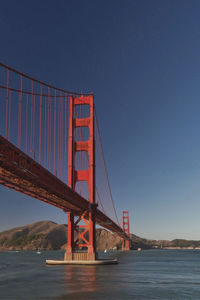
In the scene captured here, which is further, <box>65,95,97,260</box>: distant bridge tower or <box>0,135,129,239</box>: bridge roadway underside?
<box>65,95,97,260</box>: distant bridge tower

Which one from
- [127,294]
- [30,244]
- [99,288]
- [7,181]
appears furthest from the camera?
[30,244]

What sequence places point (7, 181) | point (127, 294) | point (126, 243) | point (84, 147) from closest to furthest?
point (127, 294), point (7, 181), point (84, 147), point (126, 243)

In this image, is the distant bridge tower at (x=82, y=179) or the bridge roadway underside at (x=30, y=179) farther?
the distant bridge tower at (x=82, y=179)

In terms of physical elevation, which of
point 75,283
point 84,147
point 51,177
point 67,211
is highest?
point 84,147

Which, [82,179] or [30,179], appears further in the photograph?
[82,179]

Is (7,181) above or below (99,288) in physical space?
above

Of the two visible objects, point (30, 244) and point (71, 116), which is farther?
point (30, 244)

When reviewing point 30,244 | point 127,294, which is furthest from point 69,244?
point 30,244

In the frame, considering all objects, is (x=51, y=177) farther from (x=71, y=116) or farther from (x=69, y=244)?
(x=71, y=116)
